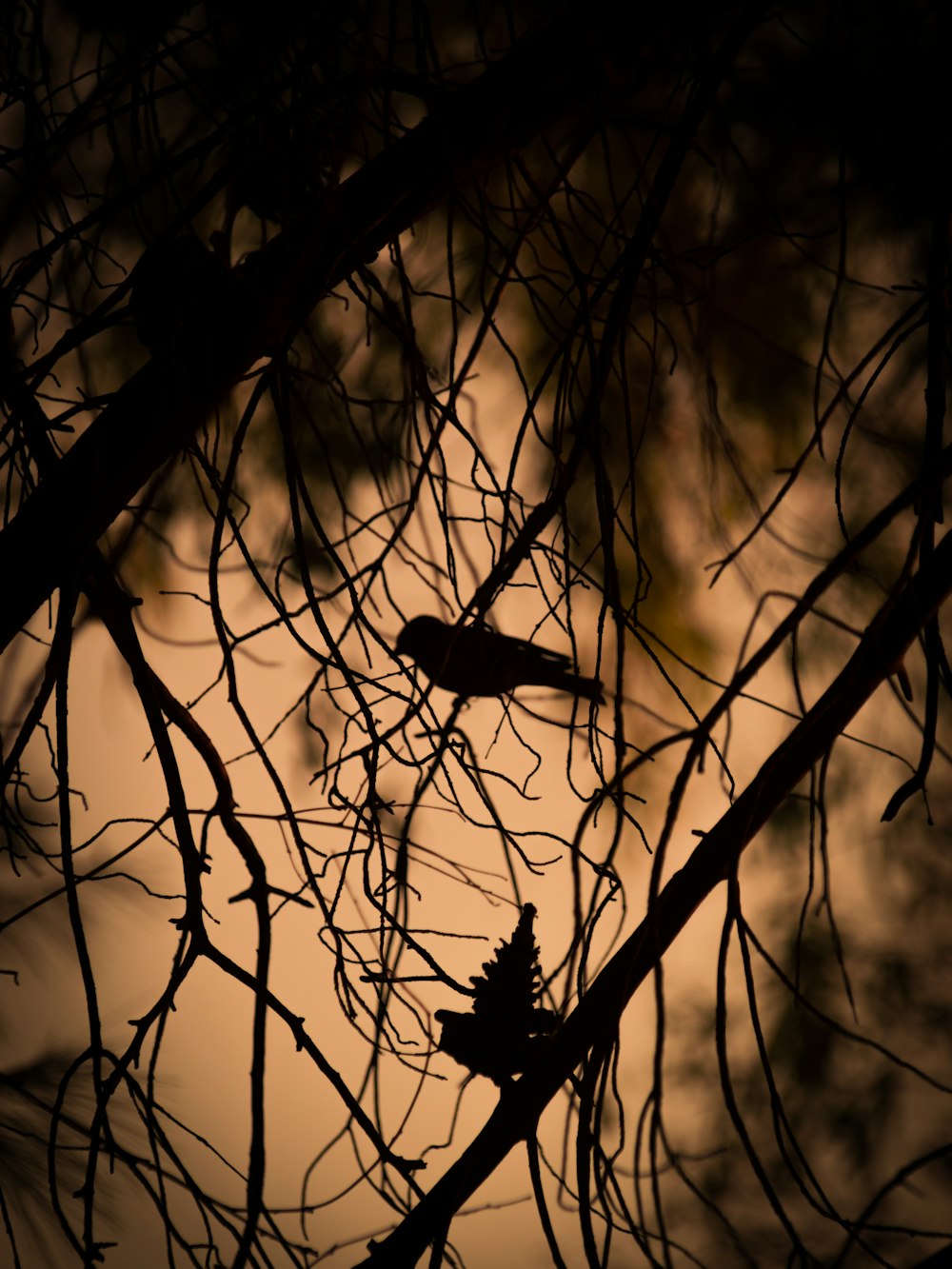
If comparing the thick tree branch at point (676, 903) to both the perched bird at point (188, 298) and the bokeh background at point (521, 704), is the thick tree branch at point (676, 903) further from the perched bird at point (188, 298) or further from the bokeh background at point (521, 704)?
the perched bird at point (188, 298)

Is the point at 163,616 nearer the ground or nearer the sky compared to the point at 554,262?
nearer the ground

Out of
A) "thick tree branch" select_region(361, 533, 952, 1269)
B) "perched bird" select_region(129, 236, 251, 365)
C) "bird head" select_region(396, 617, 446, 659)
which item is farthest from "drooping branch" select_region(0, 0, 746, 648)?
"thick tree branch" select_region(361, 533, 952, 1269)

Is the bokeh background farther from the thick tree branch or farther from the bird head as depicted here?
the thick tree branch

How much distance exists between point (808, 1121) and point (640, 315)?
1.05 m

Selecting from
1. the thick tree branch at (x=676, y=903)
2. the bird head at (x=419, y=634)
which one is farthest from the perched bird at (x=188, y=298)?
the thick tree branch at (x=676, y=903)

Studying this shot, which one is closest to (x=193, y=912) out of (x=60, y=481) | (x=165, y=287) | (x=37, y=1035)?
(x=60, y=481)

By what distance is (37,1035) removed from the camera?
1208mm

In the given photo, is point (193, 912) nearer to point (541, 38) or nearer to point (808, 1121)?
point (541, 38)

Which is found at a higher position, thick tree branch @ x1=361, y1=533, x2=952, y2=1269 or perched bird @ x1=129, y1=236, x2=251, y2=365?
perched bird @ x1=129, y1=236, x2=251, y2=365

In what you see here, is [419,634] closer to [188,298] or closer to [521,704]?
[521,704]

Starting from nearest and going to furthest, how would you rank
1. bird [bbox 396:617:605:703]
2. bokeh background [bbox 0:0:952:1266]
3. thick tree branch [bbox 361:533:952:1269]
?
thick tree branch [bbox 361:533:952:1269]
bird [bbox 396:617:605:703]
bokeh background [bbox 0:0:952:1266]

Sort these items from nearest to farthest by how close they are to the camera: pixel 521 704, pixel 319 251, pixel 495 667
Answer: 1. pixel 319 251
2. pixel 495 667
3. pixel 521 704

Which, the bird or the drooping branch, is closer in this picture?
the drooping branch

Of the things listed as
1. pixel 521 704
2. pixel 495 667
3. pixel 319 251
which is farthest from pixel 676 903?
pixel 319 251
